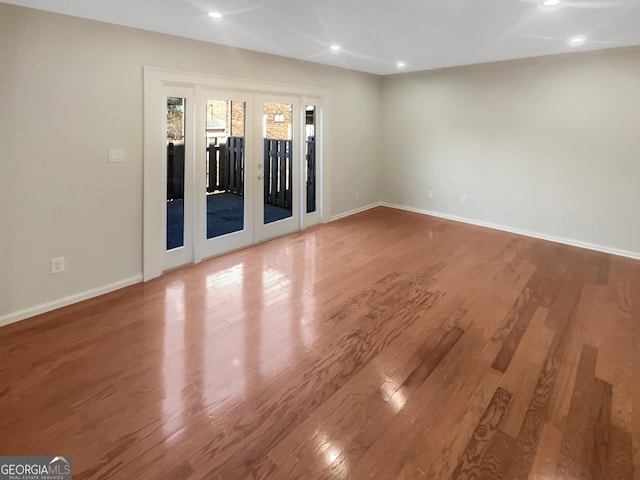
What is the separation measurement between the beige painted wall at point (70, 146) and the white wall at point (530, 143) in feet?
12.6

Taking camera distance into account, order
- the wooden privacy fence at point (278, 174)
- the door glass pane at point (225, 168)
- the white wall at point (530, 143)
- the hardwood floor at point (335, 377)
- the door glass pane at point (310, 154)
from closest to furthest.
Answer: the hardwood floor at point (335, 377) → the door glass pane at point (225, 168) → the white wall at point (530, 143) → the wooden privacy fence at point (278, 174) → the door glass pane at point (310, 154)

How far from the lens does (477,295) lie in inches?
141

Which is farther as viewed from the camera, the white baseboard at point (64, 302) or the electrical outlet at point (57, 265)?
the electrical outlet at point (57, 265)

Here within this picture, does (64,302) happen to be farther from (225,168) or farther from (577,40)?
(577,40)

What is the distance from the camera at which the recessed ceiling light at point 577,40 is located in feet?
12.5

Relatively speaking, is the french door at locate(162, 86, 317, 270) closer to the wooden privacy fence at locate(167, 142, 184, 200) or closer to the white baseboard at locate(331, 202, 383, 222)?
the wooden privacy fence at locate(167, 142, 184, 200)

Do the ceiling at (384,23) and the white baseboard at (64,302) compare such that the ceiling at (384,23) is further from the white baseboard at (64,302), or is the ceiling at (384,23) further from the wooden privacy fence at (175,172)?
the white baseboard at (64,302)

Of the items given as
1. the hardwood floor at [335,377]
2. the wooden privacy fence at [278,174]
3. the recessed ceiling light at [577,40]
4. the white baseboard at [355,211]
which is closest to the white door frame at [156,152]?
the hardwood floor at [335,377]

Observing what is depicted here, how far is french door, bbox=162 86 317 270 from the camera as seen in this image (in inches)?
161

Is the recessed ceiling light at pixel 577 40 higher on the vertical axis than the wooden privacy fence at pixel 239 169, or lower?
higher

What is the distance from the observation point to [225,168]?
4.96m

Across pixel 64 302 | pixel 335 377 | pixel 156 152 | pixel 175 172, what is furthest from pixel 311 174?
pixel 335 377

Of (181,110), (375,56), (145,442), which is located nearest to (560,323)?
(145,442)

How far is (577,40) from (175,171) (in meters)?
4.51
